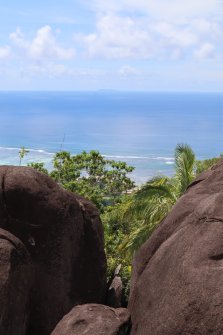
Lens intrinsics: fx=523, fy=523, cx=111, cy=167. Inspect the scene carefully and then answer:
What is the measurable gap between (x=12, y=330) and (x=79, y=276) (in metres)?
3.30

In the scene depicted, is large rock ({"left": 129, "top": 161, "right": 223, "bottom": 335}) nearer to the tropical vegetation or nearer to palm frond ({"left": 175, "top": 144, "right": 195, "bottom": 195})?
the tropical vegetation

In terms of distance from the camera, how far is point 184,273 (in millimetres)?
8797

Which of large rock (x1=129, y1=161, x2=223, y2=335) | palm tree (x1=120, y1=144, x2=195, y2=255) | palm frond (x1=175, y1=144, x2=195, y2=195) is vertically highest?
palm frond (x1=175, y1=144, x2=195, y2=195)

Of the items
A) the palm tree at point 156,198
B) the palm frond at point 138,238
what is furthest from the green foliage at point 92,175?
the palm frond at point 138,238

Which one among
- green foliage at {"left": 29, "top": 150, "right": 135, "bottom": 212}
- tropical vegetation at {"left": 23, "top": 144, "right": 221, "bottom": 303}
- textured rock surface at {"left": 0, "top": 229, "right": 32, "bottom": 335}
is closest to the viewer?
textured rock surface at {"left": 0, "top": 229, "right": 32, "bottom": 335}

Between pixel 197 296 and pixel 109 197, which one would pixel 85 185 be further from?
pixel 197 296

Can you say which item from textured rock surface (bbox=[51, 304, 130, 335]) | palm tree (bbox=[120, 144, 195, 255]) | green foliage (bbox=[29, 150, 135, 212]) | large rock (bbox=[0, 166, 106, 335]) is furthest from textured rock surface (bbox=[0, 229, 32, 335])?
green foliage (bbox=[29, 150, 135, 212])

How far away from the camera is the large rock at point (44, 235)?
543 inches

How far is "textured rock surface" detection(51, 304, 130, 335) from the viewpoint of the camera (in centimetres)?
998

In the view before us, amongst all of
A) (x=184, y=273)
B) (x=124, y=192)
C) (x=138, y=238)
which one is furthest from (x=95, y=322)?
(x=124, y=192)

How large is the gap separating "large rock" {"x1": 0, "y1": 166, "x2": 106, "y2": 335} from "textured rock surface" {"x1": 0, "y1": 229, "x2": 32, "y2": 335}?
120 centimetres

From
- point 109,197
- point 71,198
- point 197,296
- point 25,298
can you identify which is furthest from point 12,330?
point 109,197

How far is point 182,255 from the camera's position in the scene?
9.16m

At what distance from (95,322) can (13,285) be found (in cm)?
248
